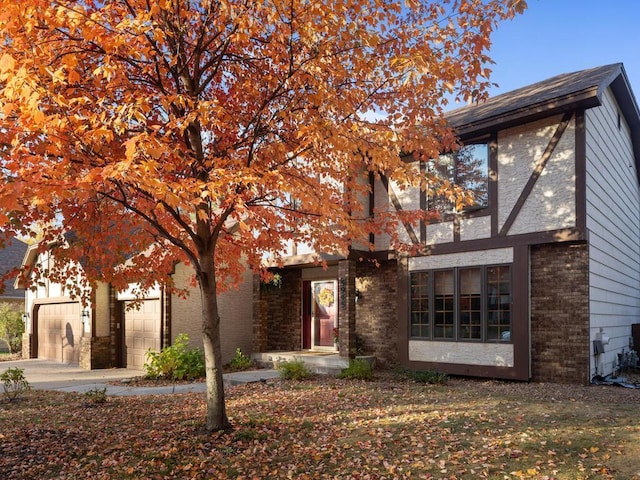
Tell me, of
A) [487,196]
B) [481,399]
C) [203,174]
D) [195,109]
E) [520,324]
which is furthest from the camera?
[487,196]

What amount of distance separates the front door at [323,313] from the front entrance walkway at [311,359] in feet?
1.56

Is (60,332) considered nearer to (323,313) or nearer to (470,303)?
(323,313)

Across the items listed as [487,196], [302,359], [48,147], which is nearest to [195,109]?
[48,147]

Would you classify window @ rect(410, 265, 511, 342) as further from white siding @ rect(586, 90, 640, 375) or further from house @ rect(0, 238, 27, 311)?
house @ rect(0, 238, 27, 311)

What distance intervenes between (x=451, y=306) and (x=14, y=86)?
32.7 feet

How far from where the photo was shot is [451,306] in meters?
12.6

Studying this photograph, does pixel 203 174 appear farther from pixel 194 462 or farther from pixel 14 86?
pixel 194 462

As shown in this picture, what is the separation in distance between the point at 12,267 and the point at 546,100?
91.0ft

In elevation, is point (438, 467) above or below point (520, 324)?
below

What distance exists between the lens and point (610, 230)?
12859 mm

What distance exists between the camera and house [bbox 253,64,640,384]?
10.9 meters

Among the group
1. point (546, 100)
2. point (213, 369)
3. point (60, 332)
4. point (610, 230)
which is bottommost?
point (60, 332)

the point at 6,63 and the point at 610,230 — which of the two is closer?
the point at 6,63

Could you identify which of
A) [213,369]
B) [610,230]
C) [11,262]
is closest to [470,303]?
[610,230]
